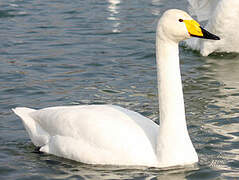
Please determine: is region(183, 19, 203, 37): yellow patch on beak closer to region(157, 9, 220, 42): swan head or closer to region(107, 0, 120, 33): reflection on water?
region(157, 9, 220, 42): swan head

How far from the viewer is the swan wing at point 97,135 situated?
7250mm

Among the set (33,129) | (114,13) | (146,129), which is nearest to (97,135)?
(146,129)

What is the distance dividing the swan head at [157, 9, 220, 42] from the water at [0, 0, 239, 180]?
4.87 feet

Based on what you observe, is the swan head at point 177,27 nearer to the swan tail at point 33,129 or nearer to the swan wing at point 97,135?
the swan wing at point 97,135

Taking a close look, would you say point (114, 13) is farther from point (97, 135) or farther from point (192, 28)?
point (192, 28)

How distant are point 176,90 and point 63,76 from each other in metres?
4.95

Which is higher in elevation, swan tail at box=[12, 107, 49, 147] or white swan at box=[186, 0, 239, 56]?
white swan at box=[186, 0, 239, 56]

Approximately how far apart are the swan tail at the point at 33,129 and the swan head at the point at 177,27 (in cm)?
213

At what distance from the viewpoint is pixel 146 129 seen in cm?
753

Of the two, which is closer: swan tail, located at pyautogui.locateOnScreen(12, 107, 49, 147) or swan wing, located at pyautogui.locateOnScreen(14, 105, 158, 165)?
swan wing, located at pyautogui.locateOnScreen(14, 105, 158, 165)

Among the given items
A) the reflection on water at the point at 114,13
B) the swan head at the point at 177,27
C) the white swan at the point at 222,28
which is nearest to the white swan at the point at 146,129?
the swan head at the point at 177,27

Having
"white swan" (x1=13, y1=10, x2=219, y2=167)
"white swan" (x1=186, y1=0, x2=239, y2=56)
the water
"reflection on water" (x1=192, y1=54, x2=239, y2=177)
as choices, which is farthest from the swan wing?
"white swan" (x1=186, y1=0, x2=239, y2=56)

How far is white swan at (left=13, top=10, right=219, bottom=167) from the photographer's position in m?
6.97

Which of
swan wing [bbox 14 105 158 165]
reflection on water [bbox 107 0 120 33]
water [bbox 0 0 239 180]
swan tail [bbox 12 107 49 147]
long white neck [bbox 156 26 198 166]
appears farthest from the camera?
reflection on water [bbox 107 0 120 33]
